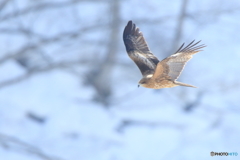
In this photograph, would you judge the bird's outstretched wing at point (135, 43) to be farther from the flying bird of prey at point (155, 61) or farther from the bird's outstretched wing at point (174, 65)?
the bird's outstretched wing at point (174, 65)

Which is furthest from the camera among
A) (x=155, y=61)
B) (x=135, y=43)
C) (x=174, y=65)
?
(x=135, y=43)

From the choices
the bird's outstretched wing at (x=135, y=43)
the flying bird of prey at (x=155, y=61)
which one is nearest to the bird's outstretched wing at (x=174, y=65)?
the flying bird of prey at (x=155, y=61)

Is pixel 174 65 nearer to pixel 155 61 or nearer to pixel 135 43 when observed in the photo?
pixel 155 61

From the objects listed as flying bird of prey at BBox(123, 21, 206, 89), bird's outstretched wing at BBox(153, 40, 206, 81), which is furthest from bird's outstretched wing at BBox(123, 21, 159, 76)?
bird's outstretched wing at BBox(153, 40, 206, 81)

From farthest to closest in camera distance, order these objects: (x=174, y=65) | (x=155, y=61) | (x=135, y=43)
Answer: (x=135, y=43)
(x=155, y=61)
(x=174, y=65)

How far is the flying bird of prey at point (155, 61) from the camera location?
12.6 feet

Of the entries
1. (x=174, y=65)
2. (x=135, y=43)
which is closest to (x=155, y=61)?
(x=135, y=43)

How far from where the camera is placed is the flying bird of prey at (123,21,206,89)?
385 cm

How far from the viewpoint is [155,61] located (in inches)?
175

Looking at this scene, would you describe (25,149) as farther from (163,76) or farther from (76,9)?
(163,76)

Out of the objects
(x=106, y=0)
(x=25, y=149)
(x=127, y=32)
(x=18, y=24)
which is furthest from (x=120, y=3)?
(x=127, y=32)

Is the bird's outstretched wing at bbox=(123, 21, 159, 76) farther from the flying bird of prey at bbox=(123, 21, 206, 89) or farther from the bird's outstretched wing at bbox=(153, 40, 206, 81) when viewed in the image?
the bird's outstretched wing at bbox=(153, 40, 206, 81)

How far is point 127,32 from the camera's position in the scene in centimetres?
455

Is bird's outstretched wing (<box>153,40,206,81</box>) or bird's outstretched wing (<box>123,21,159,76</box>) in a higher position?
bird's outstretched wing (<box>123,21,159,76</box>)
